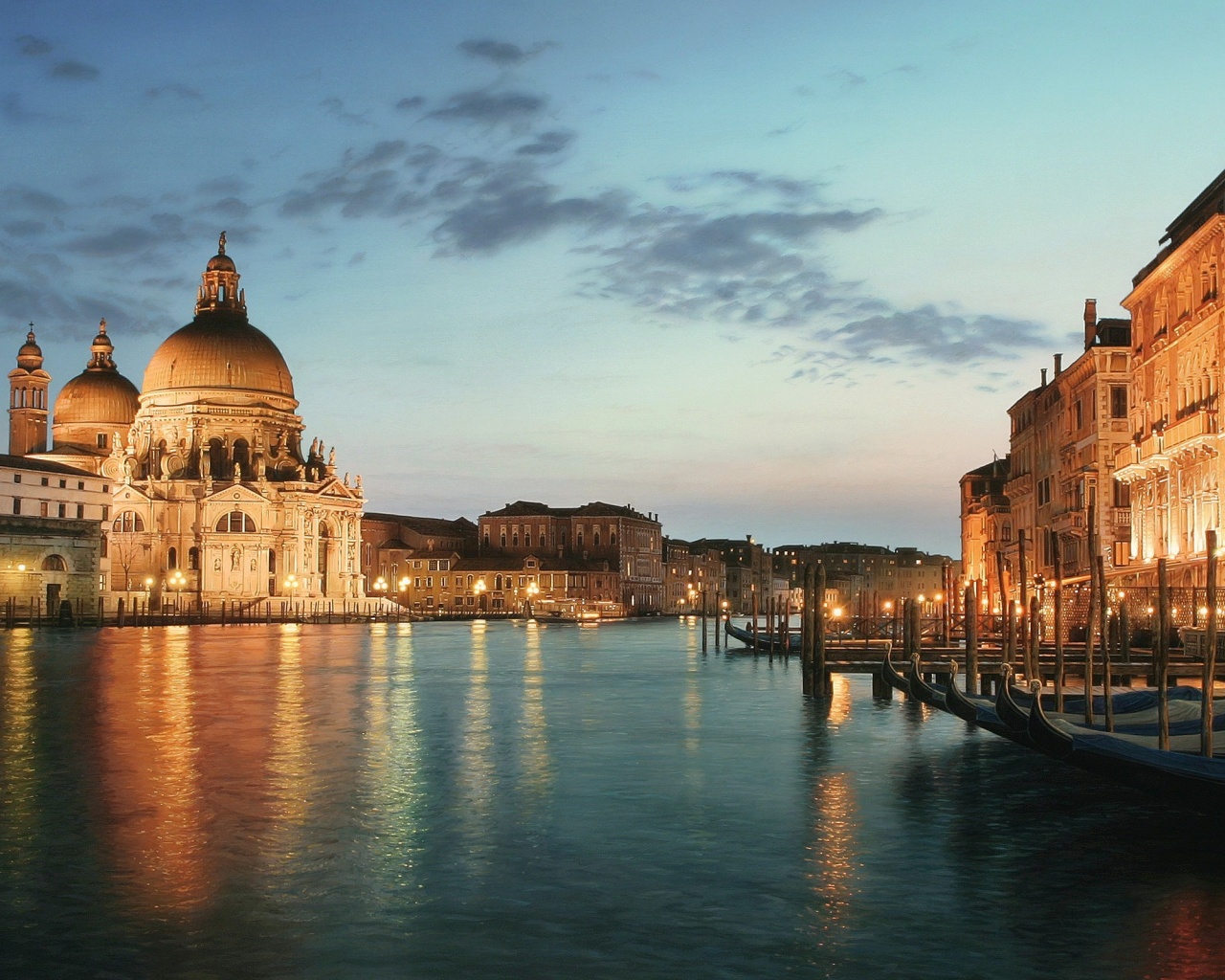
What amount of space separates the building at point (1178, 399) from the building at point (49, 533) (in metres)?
52.7

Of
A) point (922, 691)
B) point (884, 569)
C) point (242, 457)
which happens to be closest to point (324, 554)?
point (242, 457)

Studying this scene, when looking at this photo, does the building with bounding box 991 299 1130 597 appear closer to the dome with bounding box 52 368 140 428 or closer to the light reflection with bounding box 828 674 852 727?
the light reflection with bounding box 828 674 852 727

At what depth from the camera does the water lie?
977 cm

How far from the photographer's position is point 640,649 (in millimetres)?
58469

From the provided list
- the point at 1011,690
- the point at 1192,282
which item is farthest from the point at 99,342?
the point at 1011,690

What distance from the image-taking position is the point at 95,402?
10694cm

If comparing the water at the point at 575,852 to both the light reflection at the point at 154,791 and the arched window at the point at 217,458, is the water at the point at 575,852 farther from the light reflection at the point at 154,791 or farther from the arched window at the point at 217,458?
the arched window at the point at 217,458

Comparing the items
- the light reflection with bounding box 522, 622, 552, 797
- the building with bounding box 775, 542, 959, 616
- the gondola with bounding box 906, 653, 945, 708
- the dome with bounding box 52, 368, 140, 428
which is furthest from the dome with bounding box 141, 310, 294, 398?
the building with bounding box 775, 542, 959, 616

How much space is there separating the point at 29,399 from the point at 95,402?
4401mm

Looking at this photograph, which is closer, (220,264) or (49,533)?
(49,533)

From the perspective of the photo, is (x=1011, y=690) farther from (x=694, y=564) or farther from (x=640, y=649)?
(x=694, y=564)

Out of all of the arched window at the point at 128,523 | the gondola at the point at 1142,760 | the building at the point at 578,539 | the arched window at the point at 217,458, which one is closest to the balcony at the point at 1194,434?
the gondola at the point at 1142,760

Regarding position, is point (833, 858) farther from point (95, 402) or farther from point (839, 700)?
point (95, 402)

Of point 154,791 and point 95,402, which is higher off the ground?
point 95,402
